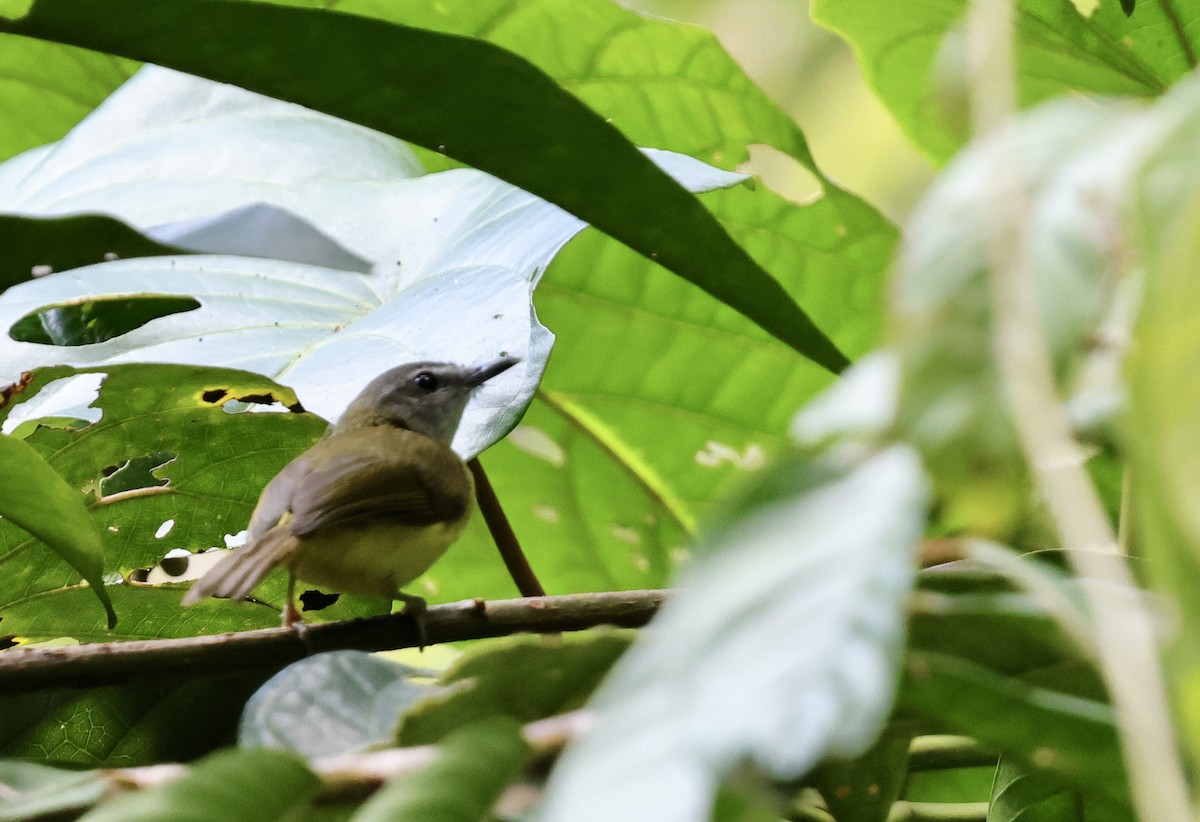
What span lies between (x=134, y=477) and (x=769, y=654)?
4.46 feet

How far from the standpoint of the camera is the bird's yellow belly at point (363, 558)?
172cm

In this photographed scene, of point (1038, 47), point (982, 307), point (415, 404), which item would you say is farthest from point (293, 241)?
point (415, 404)

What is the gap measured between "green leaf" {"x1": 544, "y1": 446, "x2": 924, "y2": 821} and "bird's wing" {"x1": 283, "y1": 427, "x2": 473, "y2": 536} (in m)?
1.40

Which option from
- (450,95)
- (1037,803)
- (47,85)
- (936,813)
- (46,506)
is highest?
(450,95)

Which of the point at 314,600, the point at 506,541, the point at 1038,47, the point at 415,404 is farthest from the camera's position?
the point at 415,404

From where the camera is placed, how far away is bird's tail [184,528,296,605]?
1.39 m

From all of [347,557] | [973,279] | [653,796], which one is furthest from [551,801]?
[347,557]

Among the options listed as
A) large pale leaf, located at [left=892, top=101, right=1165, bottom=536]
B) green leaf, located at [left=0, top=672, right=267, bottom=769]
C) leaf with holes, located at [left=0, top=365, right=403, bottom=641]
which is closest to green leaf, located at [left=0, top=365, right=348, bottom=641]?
leaf with holes, located at [left=0, top=365, right=403, bottom=641]

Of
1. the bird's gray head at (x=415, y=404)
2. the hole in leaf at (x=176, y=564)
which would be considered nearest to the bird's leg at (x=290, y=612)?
the hole in leaf at (x=176, y=564)

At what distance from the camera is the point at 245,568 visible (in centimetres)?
149

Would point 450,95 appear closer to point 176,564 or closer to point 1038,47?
point 176,564

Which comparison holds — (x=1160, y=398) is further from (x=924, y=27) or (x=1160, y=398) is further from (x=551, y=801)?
(x=924, y=27)

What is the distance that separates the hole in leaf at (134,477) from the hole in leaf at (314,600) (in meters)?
→ 0.42

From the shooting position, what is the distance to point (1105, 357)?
35cm
